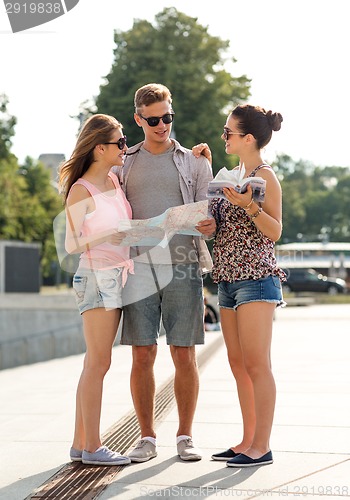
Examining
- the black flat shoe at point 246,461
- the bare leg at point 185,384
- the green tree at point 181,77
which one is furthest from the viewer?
the green tree at point 181,77

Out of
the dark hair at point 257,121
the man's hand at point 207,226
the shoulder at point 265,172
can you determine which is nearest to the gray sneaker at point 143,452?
the man's hand at point 207,226

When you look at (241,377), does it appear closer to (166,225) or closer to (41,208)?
(166,225)

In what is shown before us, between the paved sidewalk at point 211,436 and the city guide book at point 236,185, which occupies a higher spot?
the city guide book at point 236,185

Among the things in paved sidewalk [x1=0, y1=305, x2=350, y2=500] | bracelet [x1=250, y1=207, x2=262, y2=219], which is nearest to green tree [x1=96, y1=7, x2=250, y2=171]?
paved sidewalk [x1=0, y1=305, x2=350, y2=500]

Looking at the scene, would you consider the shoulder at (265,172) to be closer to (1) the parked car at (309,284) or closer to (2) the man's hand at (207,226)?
(2) the man's hand at (207,226)

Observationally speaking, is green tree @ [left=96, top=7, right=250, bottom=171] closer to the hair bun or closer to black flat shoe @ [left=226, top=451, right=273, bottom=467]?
the hair bun

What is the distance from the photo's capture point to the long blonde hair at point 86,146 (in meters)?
5.02

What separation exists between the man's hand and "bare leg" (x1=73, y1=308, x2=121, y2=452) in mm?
689

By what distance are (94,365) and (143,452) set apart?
1.98 feet

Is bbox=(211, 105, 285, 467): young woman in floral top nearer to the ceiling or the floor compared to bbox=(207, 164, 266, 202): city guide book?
nearer to the floor

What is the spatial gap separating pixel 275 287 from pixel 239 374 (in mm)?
598

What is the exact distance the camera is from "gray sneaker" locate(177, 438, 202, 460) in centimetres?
499

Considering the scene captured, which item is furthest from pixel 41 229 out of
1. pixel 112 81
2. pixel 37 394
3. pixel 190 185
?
pixel 190 185

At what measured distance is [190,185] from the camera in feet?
17.0
